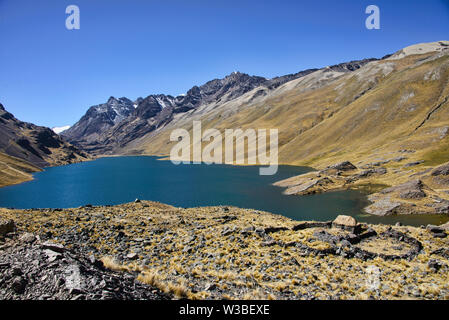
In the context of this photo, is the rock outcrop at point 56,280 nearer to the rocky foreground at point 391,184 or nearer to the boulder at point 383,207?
the boulder at point 383,207

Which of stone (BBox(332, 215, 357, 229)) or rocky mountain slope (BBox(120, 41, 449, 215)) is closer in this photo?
stone (BBox(332, 215, 357, 229))

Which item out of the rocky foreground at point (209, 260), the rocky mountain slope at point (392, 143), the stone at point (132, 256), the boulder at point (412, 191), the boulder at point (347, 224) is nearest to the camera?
the rocky foreground at point (209, 260)

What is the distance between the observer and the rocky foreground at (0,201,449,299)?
1298 cm

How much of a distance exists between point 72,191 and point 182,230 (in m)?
102

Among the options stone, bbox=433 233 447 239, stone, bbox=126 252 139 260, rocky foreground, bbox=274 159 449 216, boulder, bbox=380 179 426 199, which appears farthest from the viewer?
boulder, bbox=380 179 426 199

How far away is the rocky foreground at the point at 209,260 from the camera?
12984 millimetres

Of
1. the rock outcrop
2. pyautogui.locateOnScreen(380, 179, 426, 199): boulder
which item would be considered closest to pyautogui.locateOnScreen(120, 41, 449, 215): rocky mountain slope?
pyautogui.locateOnScreen(380, 179, 426, 199): boulder

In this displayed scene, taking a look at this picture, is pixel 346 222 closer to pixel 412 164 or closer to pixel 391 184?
pixel 391 184

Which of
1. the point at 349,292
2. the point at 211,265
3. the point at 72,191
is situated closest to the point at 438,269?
the point at 349,292

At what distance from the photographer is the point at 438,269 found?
20.5 metres

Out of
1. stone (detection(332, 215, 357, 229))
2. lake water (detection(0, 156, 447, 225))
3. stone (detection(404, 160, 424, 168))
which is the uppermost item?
stone (detection(404, 160, 424, 168))

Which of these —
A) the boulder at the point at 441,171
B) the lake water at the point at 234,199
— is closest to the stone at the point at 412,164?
the boulder at the point at 441,171

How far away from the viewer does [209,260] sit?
2136 centimetres

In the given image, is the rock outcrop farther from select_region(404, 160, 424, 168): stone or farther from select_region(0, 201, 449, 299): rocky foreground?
select_region(404, 160, 424, 168): stone
